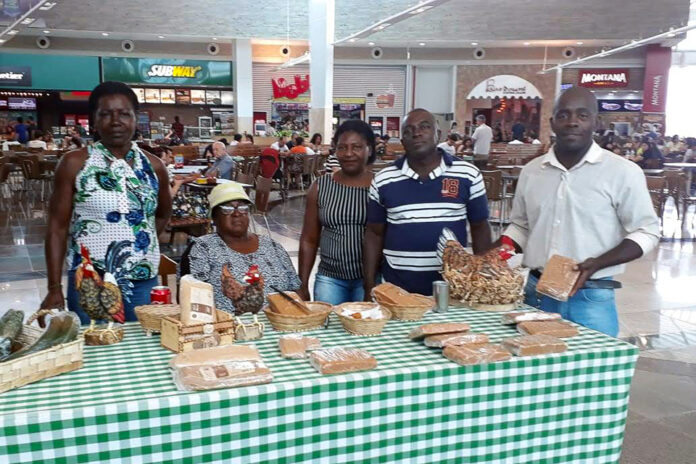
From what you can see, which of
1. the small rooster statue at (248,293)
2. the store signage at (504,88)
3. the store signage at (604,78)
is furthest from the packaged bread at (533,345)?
the store signage at (604,78)

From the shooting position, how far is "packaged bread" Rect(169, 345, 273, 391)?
1681mm

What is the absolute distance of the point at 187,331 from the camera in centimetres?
199

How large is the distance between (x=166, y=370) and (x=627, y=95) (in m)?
24.1

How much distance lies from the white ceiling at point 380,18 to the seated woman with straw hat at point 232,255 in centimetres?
1523

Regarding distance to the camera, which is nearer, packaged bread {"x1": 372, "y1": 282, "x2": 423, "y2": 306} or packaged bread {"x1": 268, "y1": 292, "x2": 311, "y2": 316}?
packaged bread {"x1": 268, "y1": 292, "x2": 311, "y2": 316}

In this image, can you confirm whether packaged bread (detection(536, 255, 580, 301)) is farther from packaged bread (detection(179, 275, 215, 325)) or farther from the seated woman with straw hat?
packaged bread (detection(179, 275, 215, 325))

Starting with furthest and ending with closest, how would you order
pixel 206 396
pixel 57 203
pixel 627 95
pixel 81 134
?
pixel 627 95 → pixel 81 134 → pixel 57 203 → pixel 206 396

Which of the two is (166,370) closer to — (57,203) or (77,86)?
(57,203)

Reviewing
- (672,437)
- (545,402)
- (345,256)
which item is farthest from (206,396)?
(672,437)

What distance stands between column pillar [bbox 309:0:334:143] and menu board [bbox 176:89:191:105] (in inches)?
274

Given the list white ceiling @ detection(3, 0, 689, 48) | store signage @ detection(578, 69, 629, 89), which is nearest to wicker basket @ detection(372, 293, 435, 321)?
white ceiling @ detection(3, 0, 689, 48)

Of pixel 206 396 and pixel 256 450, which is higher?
pixel 206 396

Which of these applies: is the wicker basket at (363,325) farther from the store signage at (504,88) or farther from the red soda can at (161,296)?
the store signage at (504,88)

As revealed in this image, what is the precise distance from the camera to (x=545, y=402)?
6.63 ft
